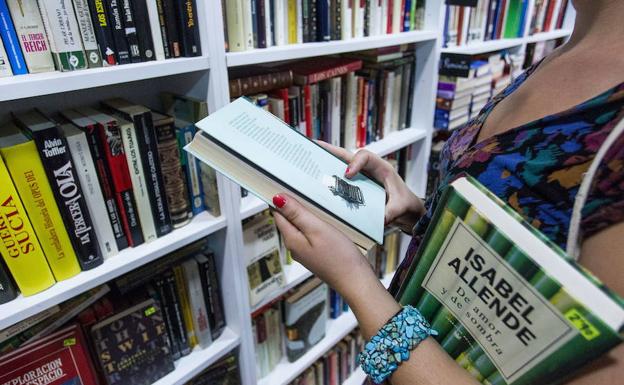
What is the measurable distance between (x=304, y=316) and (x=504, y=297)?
0.90 m

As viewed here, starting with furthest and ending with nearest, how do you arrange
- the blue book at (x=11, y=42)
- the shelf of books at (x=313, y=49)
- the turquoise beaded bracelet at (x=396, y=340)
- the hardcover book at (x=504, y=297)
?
the shelf of books at (x=313, y=49) < the blue book at (x=11, y=42) < the turquoise beaded bracelet at (x=396, y=340) < the hardcover book at (x=504, y=297)

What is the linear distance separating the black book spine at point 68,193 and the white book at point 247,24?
0.40 m

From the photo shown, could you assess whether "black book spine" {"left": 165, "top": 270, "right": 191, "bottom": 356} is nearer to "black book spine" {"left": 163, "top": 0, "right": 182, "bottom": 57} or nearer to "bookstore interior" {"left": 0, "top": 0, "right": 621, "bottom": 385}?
"bookstore interior" {"left": 0, "top": 0, "right": 621, "bottom": 385}

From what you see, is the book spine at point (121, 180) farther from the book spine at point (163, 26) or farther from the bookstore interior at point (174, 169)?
the book spine at point (163, 26)

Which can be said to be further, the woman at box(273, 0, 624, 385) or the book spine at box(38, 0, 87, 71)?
the book spine at box(38, 0, 87, 71)

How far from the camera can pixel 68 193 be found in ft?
2.19

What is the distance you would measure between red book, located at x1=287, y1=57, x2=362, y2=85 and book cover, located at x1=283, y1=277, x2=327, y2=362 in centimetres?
62

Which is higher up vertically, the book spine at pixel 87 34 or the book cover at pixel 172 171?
the book spine at pixel 87 34

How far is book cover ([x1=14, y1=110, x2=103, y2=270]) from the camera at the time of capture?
0.62 m

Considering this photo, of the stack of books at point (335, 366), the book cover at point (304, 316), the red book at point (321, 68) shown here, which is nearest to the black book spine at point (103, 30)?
the red book at point (321, 68)

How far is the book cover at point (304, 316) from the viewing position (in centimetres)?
119

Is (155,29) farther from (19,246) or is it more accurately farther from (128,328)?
(128,328)

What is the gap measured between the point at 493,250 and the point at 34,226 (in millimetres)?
691

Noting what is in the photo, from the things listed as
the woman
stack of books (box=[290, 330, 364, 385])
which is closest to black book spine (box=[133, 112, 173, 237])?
the woman
